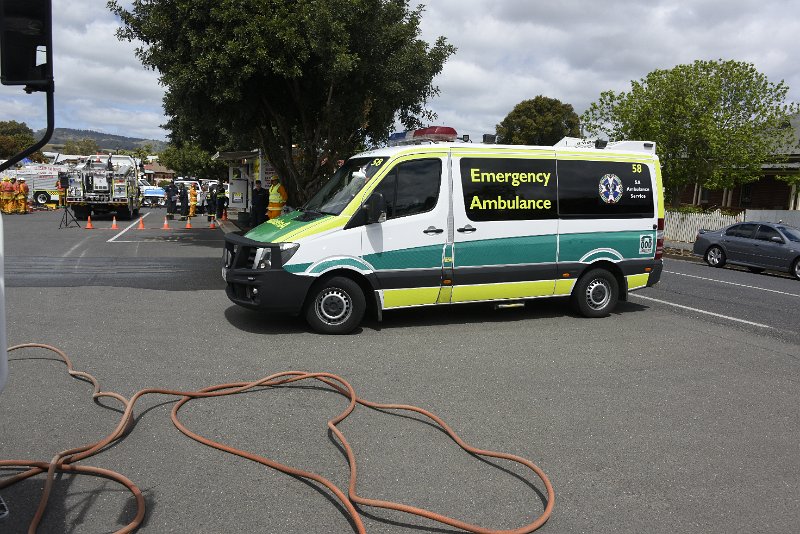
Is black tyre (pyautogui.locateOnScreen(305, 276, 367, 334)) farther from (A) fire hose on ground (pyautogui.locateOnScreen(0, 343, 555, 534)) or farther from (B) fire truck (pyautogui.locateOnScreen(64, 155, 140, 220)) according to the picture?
(B) fire truck (pyautogui.locateOnScreen(64, 155, 140, 220))

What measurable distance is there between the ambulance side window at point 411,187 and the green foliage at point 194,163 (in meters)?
56.5

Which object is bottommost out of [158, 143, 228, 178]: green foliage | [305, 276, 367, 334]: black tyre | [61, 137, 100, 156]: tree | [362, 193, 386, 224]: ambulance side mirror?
[305, 276, 367, 334]: black tyre

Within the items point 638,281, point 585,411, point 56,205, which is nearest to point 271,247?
point 585,411

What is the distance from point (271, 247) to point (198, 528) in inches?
168

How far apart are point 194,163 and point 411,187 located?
6655 cm

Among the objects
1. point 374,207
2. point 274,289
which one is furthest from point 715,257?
point 274,289

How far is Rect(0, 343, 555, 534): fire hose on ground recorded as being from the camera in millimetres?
3334

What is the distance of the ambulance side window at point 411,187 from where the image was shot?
25.2 feet

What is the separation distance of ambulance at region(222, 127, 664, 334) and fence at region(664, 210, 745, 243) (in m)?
19.3

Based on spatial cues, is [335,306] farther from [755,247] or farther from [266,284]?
[755,247]

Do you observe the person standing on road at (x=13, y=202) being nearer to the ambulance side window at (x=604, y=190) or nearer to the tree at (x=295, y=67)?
the tree at (x=295, y=67)

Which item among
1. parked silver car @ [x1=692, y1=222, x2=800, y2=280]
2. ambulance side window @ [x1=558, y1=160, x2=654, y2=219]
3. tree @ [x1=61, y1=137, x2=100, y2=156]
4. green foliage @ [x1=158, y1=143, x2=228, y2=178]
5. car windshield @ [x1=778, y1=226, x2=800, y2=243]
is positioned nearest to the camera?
ambulance side window @ [x1=558, y1=160, x2=654, y2=219]

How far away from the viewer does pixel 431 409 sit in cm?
512

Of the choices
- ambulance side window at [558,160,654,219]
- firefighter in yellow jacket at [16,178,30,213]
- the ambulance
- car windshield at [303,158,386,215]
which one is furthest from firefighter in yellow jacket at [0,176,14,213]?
ambulance side window at [558,160,654,219]
